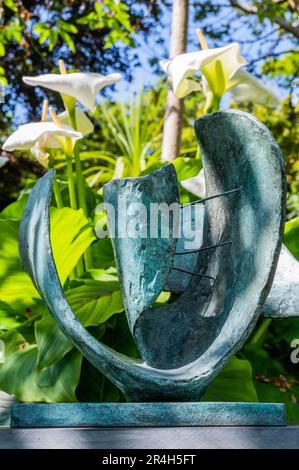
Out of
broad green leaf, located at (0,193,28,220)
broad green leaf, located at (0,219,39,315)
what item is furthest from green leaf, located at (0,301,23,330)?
broad green leaf, located at (0,193,28,220)

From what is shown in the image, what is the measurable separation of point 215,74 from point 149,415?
5.82 feet

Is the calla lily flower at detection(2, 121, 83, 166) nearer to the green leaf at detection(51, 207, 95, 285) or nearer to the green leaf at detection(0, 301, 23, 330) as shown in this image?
the green leaf at detection(51, 207, 95, 285)

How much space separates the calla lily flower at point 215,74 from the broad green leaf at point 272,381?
934 millimetres

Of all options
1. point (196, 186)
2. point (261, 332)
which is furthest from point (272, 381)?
point (196, 186)

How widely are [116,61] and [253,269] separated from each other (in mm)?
8200

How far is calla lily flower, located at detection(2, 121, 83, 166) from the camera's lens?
9.81 feet

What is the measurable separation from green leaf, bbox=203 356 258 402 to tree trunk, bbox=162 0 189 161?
4.92ft

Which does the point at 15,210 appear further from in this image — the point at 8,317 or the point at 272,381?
the point at 272,381

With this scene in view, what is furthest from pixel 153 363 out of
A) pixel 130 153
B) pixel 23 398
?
pixel 130 153

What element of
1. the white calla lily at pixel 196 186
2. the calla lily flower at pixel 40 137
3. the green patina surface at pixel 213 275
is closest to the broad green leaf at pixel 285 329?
the white calla lily at pixel 196 186

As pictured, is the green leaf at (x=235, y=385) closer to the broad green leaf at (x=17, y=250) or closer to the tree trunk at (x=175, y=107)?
the broad green leaf at (x=17, y=250)

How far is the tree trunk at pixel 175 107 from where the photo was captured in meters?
4.10

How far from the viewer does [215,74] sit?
306 cm

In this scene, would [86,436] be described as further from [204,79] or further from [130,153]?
[130,153]
